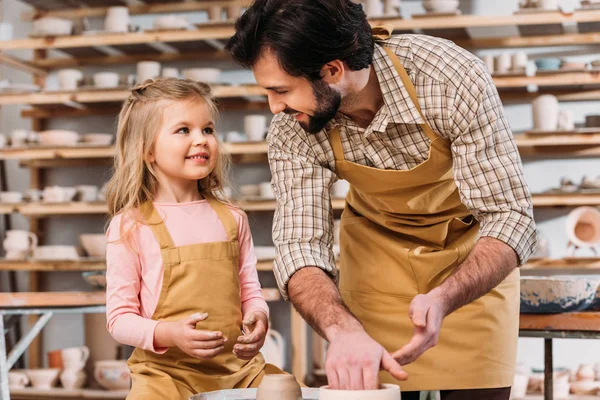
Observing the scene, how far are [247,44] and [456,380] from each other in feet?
2.86

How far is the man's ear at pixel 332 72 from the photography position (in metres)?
1.76

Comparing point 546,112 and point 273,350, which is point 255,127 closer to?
point 273,350

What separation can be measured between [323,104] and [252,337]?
0.50 metres

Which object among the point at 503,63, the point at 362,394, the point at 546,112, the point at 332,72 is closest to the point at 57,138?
the point at 503,63

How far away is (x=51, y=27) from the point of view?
4.77 meters

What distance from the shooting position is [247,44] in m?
1.72

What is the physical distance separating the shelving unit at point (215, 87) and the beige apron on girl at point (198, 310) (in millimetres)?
2402

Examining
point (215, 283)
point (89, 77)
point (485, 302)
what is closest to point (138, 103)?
point (215, 283)

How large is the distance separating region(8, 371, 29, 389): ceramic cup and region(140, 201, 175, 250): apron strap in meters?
2.99

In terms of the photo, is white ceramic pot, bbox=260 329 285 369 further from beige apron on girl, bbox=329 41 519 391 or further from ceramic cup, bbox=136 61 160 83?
beige apron on girl, bbox=329 41 519 391

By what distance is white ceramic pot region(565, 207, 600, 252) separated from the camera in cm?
427

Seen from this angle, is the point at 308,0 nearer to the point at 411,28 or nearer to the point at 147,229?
the point at 147,229

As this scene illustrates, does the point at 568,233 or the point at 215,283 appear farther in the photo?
the point at 568,233

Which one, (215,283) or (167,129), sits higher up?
(167,129)
